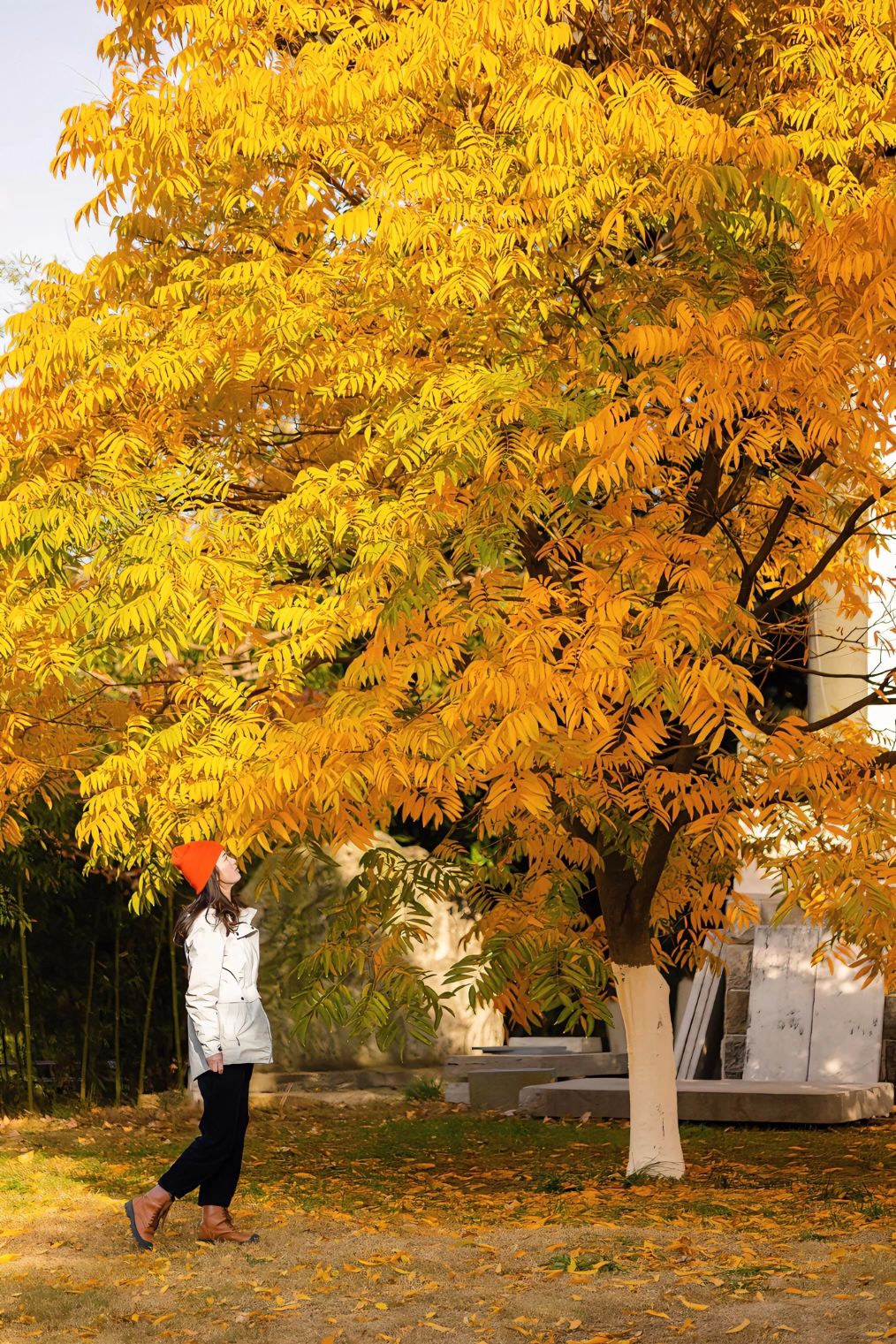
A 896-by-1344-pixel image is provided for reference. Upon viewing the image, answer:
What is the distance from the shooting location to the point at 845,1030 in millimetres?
11266

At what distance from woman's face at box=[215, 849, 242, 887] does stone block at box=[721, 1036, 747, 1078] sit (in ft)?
22.6

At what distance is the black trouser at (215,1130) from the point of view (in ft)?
18.8

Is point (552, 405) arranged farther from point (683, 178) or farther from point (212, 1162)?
point (212, 1162)

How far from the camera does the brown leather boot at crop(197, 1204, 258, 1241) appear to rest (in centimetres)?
595

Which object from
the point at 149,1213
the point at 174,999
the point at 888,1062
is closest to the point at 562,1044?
the point at 888,1062

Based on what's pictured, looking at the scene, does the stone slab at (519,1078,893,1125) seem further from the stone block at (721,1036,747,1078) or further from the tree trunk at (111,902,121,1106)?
the tree trunk at (111,902,121,1106)

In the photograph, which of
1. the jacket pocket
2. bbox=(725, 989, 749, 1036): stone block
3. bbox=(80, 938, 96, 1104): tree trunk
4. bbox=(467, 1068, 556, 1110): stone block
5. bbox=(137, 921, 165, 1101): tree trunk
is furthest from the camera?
bbox=(725, 989, 749, 1036): stone block

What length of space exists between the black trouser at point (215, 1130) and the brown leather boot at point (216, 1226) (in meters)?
0.20

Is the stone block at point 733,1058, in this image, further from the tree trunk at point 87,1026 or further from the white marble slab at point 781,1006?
the tree trunk at point 87,1026

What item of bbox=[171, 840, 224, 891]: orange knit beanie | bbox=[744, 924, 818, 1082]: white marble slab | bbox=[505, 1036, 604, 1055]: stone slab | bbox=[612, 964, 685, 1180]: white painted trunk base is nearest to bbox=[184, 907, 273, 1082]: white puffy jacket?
bbox=[171, 840, 224, 891]: orange knit beanie

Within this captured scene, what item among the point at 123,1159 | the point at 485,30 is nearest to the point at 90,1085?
the point at 123,1159

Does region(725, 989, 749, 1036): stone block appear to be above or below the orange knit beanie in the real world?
below

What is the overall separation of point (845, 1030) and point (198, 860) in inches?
274

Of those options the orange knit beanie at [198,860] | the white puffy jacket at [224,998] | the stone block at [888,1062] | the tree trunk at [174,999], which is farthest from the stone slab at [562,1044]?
the orange knit beanie at [198,860]
